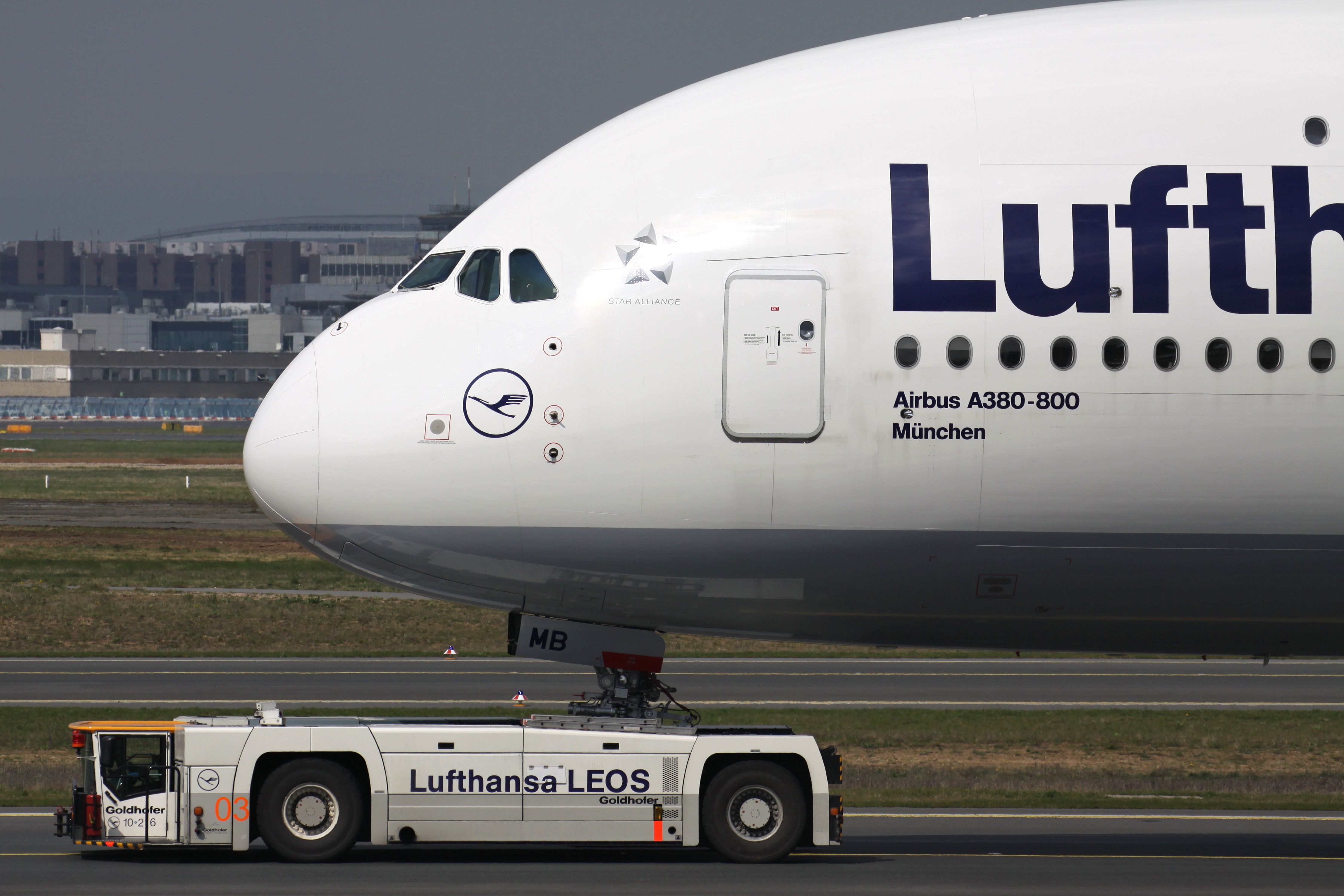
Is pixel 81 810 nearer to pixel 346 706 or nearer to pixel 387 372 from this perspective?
pixel 387 372

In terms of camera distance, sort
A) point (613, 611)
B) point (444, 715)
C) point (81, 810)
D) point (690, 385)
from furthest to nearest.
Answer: point (444, 715) < point (81, 810) < point (613, 611) < point (690, 385)

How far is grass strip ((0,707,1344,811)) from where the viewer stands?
21.8m

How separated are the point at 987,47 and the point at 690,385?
13.9ft

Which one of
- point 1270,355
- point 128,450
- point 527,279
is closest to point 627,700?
point 527,279

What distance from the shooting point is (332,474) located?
46.2ft

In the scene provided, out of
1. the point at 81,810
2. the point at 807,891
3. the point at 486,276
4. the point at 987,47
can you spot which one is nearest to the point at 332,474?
the point at 486,276

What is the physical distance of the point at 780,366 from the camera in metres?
13.8

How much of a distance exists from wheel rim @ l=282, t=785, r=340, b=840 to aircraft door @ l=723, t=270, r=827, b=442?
221 inches

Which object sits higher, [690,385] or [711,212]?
[711,212]

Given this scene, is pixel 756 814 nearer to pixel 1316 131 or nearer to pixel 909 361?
pixel 909 361

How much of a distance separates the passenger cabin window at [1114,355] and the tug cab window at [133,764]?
32.1 feet

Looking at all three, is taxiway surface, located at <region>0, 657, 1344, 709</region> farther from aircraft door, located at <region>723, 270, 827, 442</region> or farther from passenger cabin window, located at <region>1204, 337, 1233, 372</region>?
passenger cabin window, located at <region>1204, 337, 1233, 372</region>

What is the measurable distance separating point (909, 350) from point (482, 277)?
398cm

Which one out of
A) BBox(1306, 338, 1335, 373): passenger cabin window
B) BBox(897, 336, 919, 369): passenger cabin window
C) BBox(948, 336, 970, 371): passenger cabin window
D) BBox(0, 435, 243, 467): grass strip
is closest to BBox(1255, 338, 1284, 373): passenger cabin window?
BBox(1306, 338, 1335, 373): passenger cabin window
